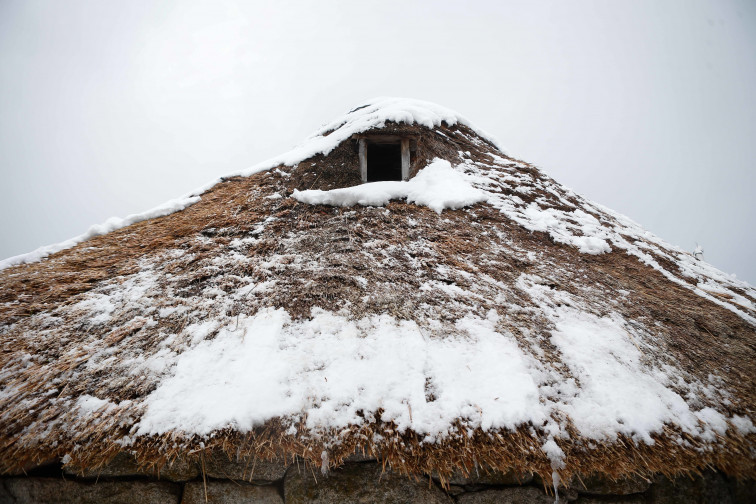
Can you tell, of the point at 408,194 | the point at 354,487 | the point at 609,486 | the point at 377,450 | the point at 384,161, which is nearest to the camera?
the point at 377,450

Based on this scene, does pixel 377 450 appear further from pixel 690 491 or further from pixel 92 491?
pixel 690 491

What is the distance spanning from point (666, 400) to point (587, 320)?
619mm

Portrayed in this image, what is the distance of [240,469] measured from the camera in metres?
1.58

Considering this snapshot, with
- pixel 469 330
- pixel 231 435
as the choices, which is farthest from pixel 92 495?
pixel 469 330

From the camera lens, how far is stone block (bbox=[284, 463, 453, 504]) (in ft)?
5.10

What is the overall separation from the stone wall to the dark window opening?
4.33 meters

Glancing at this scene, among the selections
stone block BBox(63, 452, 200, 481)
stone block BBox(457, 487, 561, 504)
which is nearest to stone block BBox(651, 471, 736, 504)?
stone block BBox(457, 487, 561, 504)

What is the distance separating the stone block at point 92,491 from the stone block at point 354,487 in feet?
2.49

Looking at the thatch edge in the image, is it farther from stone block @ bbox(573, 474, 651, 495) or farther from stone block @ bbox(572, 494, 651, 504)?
stone block @ bbox(572, 494, 651, 504)

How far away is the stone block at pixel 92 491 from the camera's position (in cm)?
158

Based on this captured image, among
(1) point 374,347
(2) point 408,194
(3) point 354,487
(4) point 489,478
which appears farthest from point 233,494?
(2) point 408,194

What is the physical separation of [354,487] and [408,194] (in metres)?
2.87

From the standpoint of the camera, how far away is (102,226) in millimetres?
3375

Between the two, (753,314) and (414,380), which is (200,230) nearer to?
(414,380)
